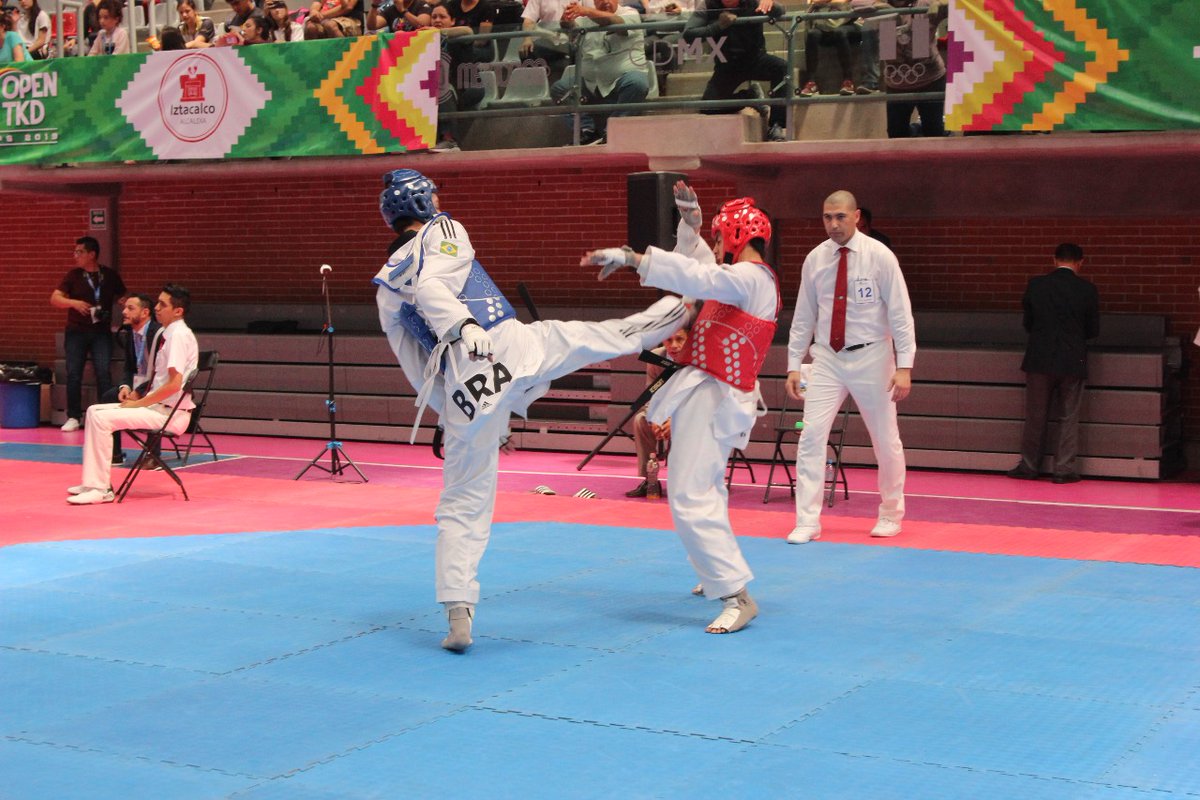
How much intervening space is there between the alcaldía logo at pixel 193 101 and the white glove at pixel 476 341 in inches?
319

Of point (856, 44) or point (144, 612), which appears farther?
point (856, 44)

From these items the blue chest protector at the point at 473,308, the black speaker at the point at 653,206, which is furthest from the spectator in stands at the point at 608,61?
the blue chest protector at the point at 473,308

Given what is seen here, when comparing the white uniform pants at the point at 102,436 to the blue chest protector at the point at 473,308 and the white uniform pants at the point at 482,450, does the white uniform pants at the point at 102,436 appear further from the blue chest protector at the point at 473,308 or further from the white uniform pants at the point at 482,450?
the white uniform pants at the point at 482,450

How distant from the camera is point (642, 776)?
4.07m

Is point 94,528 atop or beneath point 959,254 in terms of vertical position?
beneath

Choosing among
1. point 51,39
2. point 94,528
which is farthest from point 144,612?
point 51,39

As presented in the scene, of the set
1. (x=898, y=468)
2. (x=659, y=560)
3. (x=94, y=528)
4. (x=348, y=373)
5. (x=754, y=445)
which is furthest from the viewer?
(x=348, y=373)

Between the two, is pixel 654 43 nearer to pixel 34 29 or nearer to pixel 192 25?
pixel 192 25

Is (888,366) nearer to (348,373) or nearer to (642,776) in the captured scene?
(642,776)

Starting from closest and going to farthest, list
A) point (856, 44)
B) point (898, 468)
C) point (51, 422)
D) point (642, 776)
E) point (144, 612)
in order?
point (642, 776) < point (144, 612) < point (898, 468) < point (856, 44) < point (51, 422)

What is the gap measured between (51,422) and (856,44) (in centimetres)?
986

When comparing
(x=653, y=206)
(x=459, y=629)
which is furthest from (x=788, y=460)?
(x=459, y=629)

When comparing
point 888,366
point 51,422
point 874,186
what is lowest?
point 51,422

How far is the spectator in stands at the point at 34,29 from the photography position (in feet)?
50.9
